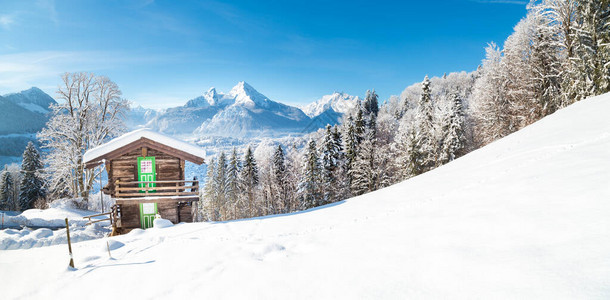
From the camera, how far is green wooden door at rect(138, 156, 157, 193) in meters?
17.4

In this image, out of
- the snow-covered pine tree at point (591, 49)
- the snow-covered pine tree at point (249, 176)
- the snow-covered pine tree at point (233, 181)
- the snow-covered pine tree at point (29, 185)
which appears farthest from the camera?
the snow-covered pine tree at point (233, 181)

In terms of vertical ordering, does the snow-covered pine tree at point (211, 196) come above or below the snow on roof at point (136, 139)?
below

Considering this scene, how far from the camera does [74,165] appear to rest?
22844 mm

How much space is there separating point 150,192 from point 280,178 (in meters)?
26.5

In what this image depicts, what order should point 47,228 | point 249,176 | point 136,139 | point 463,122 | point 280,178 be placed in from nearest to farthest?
point 136,139 < point 47,228 < point 463,122 < point 280,178 < point 249,176

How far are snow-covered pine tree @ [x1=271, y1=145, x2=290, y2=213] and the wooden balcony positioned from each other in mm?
25234

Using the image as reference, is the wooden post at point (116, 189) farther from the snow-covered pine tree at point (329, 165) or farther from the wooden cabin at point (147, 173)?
the snow-covered pine tree at point (329, 165)

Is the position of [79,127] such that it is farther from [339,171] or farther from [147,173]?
[339,171]

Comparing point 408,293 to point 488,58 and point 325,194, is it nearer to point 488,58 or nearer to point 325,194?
point 325,194

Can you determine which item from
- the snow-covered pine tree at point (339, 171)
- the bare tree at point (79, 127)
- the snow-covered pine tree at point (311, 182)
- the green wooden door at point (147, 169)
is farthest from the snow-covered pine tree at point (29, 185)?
the snow-covered pine tree at point (339, 171)

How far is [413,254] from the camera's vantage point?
211 inches

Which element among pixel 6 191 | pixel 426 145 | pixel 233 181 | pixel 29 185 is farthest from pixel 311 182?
pixel 6 191

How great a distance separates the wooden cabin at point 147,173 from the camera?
16734 mm

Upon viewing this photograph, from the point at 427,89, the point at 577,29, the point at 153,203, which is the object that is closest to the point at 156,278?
the point at 153,203
